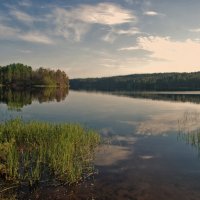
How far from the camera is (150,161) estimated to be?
20.2 m

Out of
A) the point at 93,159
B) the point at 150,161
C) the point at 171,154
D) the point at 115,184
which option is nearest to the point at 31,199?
the point at 115,184

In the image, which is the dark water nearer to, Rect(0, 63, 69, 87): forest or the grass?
the grass

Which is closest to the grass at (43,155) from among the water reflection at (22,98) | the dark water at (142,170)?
the dark water at (142,170)

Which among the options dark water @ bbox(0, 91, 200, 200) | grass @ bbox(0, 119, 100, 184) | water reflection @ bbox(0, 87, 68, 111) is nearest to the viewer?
dark water @ bbox(0, 91, 200, 200)

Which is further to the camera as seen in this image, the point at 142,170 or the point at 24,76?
the point at 24,76

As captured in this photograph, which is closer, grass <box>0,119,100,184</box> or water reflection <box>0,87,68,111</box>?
grass <box>0,119,100,184</box>

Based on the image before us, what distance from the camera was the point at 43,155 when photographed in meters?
18.2

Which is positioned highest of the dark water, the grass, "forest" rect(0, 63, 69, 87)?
"forest" rect(0, 63, 69, 87)

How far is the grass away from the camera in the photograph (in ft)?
50.2

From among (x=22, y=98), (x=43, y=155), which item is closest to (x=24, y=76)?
(x=22, y=98)

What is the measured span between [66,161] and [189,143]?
1341 cm

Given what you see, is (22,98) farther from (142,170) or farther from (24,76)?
(24,76)

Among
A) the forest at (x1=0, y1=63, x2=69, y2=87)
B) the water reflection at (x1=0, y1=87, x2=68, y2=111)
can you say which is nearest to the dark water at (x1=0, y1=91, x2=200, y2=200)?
the water reflection at (x1=0, y1=87, x2=68, y2=111)

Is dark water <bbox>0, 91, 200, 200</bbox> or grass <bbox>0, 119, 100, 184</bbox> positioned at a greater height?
grass <bbox>0, 119, 100, 184</bbox>
